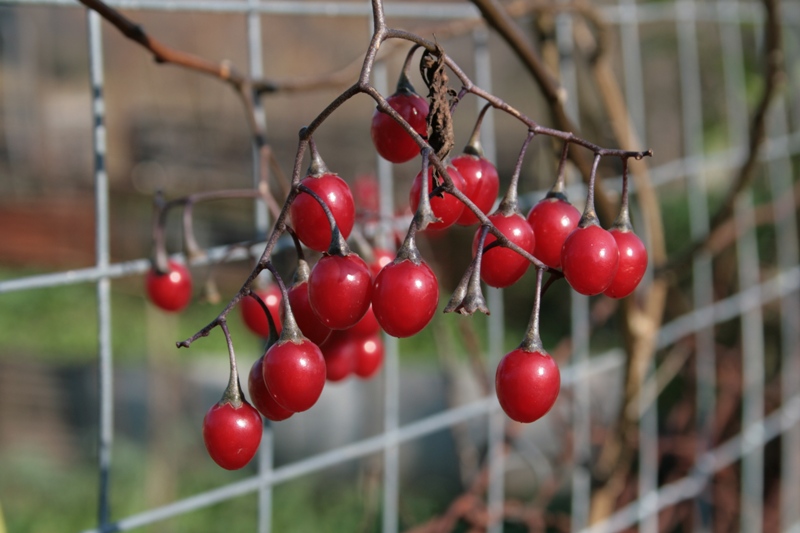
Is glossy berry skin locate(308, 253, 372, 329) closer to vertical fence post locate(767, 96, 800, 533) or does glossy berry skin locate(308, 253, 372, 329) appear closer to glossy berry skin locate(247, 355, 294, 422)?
glossy berry skin locate(247, 355, 294, 422)

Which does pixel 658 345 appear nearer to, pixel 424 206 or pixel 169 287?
pixel 169 287

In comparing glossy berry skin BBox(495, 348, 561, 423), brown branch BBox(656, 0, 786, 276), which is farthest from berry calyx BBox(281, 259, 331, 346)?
brown branch BBox(656, 0, 786, 276)

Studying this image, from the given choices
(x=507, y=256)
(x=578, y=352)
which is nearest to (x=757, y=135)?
(x=578, y=352)

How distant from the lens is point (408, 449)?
2.63 m

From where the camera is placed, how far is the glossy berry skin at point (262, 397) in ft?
1.48

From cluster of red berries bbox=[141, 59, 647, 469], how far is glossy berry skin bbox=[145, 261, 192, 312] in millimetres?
285

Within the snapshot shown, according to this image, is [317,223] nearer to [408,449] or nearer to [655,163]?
[408,449]

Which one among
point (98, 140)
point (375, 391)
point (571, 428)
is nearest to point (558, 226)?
point (98, 140)

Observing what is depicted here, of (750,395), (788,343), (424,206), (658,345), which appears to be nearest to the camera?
(424,206)

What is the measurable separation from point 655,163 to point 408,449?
232 centimetres

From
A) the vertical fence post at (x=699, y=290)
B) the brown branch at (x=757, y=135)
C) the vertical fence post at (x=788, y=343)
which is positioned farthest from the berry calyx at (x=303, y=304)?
the vertical fence post at (x=788, y=343)

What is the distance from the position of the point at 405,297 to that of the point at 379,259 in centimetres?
30

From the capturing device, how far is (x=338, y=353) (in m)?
0.62

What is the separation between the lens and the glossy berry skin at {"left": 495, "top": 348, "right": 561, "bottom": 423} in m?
0.43
